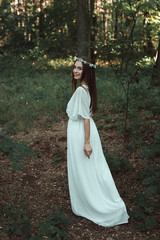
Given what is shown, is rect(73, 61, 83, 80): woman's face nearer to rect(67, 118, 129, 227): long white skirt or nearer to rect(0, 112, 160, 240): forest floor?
rect(67, 118, 129, 227): long white skirt

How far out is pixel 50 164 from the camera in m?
5.27

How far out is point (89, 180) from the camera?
343cm

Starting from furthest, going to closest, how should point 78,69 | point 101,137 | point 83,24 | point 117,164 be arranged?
point 83,24
point 101,137
point 117,164
point 78,69

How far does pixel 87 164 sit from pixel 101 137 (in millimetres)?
2610

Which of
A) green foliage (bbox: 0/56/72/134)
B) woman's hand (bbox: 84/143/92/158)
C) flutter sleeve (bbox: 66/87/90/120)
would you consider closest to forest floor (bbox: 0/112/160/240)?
green foliage (bbox: 0/56/72/134)

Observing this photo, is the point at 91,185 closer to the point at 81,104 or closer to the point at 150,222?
the point at 150,222

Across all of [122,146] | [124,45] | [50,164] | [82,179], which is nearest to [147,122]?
[122,146]

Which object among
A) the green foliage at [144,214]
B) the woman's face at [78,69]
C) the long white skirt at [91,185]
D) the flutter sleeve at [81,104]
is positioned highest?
the woman's face at [78,69]

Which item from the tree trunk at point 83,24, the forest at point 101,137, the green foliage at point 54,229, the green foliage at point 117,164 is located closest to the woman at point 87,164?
the forest at point 101,137

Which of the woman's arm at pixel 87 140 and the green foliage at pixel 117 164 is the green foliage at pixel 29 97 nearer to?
the green foliage at pixel 117 164

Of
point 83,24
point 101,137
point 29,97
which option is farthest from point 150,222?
point 83,24

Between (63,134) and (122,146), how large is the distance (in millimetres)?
1742

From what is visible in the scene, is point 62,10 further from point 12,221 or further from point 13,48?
point 12,221

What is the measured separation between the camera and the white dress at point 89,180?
11.0 ft
